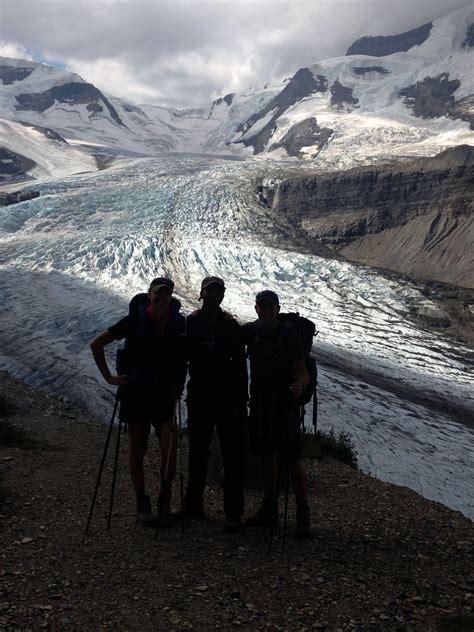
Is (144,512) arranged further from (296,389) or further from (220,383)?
(296,389)

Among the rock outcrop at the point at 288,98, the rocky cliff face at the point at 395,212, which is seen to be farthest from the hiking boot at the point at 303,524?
the rock outcrop at the point at 288,98

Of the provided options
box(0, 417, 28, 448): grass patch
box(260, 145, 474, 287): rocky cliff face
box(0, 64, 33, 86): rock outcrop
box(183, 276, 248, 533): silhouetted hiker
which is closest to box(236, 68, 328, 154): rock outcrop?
box(260, 145, 474, 287): rocky cliff face

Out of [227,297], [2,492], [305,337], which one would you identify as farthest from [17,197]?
[305,337]

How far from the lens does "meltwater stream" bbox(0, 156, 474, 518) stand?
598 inches

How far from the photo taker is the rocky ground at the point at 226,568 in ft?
11.4

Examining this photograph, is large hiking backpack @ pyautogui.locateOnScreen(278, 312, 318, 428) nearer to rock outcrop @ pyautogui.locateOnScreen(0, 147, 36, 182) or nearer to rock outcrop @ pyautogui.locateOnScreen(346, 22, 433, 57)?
rock outcrop @ pyautogui.locateOnScreen(0, 147, 36, 182)

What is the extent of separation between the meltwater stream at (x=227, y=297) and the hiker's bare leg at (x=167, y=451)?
29.3ft

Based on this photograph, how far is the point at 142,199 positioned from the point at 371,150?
26.0 metres

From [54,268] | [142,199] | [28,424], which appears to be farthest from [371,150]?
[28,424]

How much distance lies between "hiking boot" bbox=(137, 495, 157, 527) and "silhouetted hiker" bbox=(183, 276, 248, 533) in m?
0.56

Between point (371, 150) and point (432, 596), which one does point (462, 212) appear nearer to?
point (371, 150)

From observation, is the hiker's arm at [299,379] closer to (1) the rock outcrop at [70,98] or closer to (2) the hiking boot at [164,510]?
(2) the hiking boot at [164,510]

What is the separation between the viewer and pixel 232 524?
4582 mm

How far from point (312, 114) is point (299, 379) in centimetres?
9377
